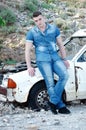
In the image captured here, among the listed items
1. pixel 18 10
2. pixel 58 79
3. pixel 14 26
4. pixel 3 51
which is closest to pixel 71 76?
pixel 58 79

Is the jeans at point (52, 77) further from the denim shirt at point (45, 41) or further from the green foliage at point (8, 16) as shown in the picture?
the green foliage at point (8, 16)

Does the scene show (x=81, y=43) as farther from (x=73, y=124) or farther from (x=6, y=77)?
(x=73, y=124)

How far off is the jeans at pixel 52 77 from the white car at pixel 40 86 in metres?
0.63

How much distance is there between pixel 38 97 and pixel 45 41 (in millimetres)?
1348

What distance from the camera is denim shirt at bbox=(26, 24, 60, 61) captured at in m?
9.88

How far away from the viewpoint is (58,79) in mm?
10406

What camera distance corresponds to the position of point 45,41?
32.5 feet

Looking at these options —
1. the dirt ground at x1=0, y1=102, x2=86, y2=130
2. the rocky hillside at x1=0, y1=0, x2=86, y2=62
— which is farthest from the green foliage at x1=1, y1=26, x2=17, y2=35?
the dirt ground at x1=0, y1=102, x2=86, y2=130

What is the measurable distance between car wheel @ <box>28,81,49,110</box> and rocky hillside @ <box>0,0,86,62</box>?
803cm

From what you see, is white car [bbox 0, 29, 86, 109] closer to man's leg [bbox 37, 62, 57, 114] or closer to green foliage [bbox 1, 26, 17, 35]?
man's leg [bbox 37, 62, 57, 114]

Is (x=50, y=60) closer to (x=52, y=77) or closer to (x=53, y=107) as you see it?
(x=52, y=77)

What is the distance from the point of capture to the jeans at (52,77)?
992 cm

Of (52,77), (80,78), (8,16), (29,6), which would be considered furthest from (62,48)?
(29,6)

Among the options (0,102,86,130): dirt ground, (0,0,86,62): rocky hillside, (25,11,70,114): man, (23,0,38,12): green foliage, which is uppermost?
(25,11,70,114): man
